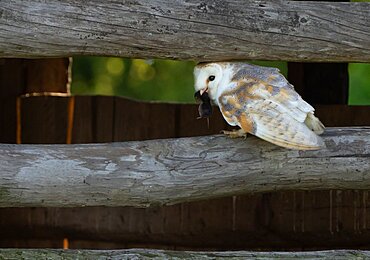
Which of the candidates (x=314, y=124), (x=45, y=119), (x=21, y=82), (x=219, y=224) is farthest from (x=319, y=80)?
(x=314, y=124)

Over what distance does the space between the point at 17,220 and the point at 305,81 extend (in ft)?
4.48

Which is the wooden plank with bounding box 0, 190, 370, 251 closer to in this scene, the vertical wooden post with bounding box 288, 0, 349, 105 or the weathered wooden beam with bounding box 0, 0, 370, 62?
the vertical wooden post with bounding box 288, 0, 349, 105

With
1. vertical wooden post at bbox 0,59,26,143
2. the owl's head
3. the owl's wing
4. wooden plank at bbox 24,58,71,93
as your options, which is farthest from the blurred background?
the owl's wing

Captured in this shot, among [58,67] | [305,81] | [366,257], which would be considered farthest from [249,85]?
[58,67]

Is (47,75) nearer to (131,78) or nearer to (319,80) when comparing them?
(319,80)

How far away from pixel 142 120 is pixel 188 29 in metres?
1.48

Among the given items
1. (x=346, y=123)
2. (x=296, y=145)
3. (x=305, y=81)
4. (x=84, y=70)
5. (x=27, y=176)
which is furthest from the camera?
(x=84, y=70)

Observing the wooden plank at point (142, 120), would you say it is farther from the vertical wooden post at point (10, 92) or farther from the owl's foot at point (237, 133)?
the owl's foot at point (237, 133)

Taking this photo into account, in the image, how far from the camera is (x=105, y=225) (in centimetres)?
375

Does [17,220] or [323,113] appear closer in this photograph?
[323,113]

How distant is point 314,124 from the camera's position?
7.57ft

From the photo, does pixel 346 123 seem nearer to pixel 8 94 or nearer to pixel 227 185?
pixel 227 185

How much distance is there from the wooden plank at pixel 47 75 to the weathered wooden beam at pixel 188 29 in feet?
5.07

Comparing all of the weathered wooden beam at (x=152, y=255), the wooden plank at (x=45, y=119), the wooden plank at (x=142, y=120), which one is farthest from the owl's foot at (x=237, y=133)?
the wooden plank at (x=45, y=119)
